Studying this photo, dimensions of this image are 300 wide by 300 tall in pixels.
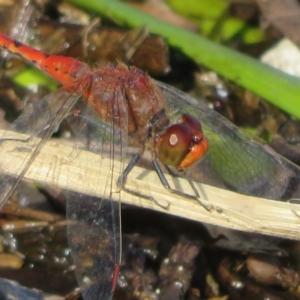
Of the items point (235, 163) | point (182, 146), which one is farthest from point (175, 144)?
point (235, 163)

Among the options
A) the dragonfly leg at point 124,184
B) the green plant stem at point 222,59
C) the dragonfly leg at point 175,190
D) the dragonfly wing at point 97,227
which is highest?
the green plant stem at point 222,59

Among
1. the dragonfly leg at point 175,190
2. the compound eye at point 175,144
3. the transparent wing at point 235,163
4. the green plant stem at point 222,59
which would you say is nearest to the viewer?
the dragonfly leg at point 175,190

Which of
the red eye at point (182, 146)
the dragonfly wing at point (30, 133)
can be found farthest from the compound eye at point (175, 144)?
the dragonfly wing at point (30, 133)

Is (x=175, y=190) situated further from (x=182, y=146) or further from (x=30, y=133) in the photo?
(x=30, y=133)

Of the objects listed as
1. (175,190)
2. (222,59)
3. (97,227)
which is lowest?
(97,227)

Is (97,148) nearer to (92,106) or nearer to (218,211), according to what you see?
(92,106)

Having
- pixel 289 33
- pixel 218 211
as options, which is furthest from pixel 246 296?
pixel 289 33

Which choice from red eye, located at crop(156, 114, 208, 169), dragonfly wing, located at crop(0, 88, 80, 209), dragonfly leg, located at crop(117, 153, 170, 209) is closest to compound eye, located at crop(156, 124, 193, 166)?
red eye, located at crop(156, 114, 208, 169)

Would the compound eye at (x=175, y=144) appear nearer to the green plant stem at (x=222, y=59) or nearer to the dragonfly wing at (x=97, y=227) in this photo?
the dragonfly wing at (x=97, y=227)
